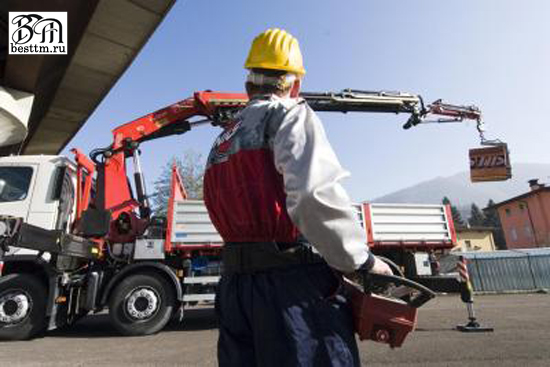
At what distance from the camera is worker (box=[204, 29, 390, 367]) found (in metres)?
1.18

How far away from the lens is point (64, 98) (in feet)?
33.8

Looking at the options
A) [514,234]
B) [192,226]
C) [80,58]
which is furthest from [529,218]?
[80,58]

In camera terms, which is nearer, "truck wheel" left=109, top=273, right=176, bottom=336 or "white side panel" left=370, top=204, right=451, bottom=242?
"truck wheel" left=109, top=273, right=176, bottom=336

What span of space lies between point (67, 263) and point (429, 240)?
7.20 meters

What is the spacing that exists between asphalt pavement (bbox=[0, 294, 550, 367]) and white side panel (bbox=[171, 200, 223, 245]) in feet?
5.49

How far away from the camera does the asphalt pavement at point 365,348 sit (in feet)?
12.9

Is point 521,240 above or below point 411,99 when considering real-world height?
below

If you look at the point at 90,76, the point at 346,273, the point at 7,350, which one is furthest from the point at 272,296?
the point at 90,76

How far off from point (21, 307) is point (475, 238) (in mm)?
42557

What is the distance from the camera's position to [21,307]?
5520 mm

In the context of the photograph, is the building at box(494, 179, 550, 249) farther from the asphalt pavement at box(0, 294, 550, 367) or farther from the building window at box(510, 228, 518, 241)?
the asphalt pavement at box(0, 294, 550, 367)

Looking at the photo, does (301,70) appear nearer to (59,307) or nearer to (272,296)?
(272,296)

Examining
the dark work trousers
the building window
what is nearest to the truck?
the dark work trousers

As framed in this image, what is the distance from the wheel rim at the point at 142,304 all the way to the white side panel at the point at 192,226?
3.33 feet
